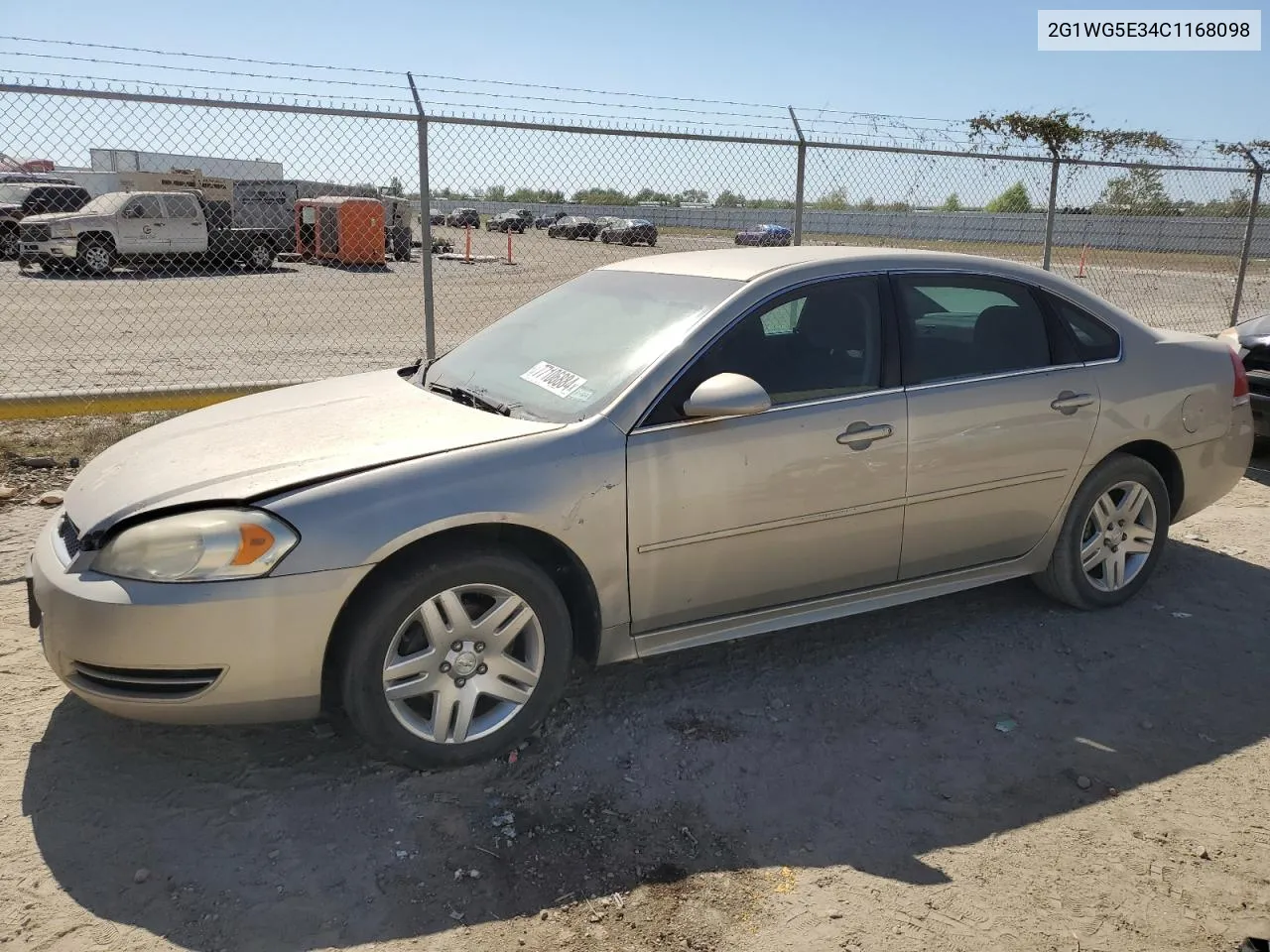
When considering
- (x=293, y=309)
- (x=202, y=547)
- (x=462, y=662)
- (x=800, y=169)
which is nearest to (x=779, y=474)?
(x=462, y=662)

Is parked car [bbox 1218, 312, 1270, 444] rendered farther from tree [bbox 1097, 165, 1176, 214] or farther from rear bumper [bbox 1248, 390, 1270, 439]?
tree [bbox 1097, 165, 1176, 214]

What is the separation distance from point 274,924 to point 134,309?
55.4 feet

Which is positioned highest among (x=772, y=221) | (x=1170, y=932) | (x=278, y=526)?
(x=772, y=221)

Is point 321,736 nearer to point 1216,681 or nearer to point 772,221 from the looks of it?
point 1216,681

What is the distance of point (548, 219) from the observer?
480 inches

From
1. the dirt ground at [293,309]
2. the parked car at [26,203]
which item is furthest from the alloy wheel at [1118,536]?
the parked car at [26,203]

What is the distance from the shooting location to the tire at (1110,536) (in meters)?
4.36

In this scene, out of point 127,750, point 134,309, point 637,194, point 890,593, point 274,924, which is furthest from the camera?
point 134,309

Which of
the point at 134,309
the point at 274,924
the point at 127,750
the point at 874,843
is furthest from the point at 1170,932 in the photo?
the point at 134,309

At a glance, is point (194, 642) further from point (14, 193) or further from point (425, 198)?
point (14, 193)

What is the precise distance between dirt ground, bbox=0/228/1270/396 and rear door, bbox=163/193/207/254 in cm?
81

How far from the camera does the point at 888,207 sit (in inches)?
385

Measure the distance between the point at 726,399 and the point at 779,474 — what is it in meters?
0.39

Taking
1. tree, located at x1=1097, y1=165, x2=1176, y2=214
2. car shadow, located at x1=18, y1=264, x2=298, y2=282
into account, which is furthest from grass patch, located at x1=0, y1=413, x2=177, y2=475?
car shadow, located at x1=18, y1=264, x2=298, y2=282
